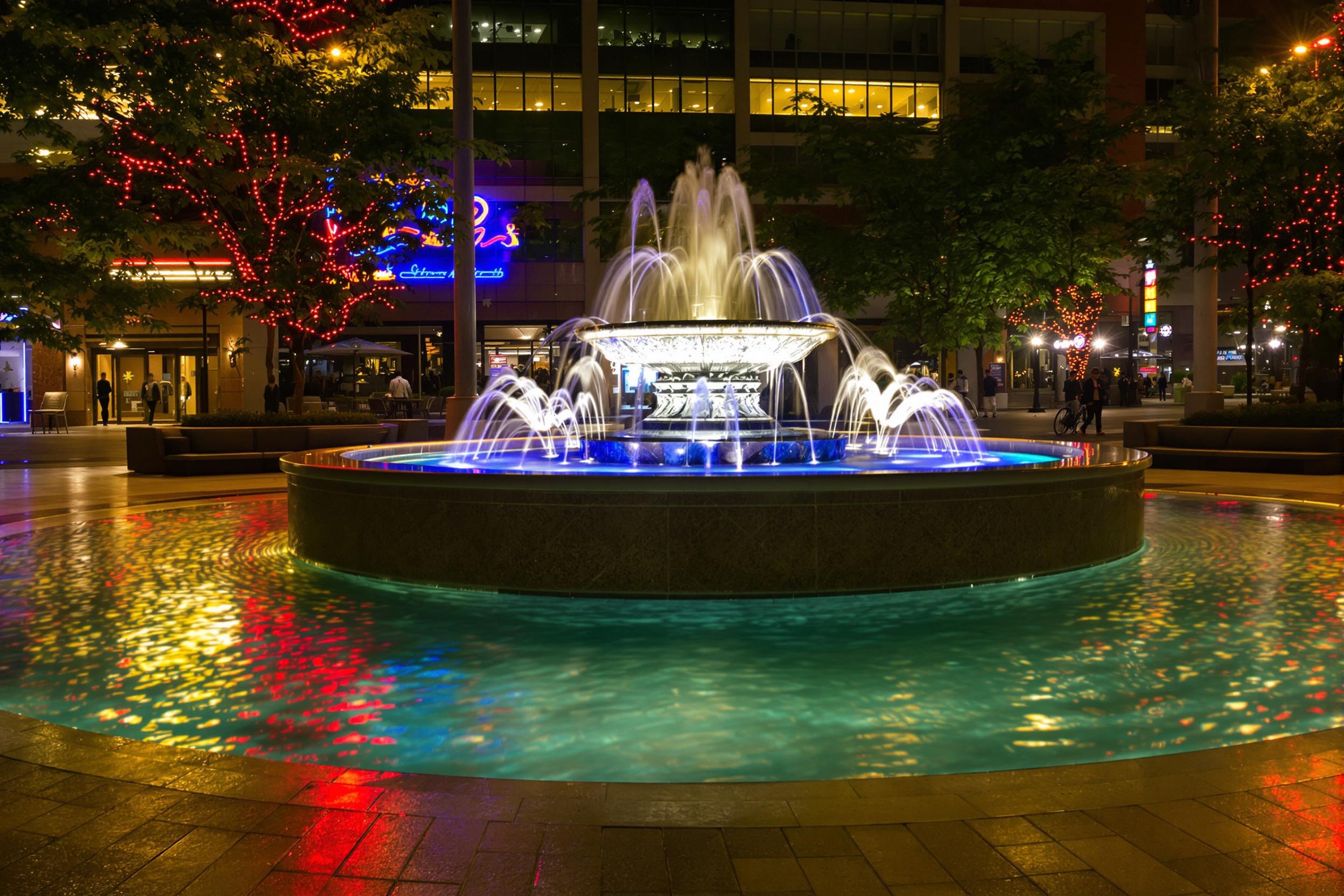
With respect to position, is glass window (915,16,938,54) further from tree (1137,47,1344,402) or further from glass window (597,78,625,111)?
tree (1137,47,1344,402)

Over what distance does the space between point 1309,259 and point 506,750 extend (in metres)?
25.2

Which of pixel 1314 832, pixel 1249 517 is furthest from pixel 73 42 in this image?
pixel 1249 517

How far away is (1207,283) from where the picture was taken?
83.0 feet

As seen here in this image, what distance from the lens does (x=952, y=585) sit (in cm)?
845

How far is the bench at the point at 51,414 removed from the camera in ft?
121

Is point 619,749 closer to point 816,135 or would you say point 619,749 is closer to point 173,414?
point 816,135

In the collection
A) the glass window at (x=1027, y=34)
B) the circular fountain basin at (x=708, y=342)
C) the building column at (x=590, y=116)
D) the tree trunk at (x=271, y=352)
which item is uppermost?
the glass window at (x=1027, y=34)

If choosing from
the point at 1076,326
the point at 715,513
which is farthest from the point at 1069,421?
the point at 715,513

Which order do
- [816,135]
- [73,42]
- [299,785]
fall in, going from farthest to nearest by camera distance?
[816,135], [73,42], [299,785]

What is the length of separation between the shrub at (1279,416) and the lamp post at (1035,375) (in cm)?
2958

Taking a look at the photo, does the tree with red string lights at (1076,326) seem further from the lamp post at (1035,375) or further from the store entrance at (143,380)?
the store entrance at (143,380)

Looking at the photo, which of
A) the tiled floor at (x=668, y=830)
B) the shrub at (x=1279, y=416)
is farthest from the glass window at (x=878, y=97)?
the tiled floor at (x=668, y=830)

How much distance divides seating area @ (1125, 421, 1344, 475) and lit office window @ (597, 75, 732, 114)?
3226 cm

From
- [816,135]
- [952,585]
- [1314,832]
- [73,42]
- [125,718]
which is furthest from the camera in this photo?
[816,135]
